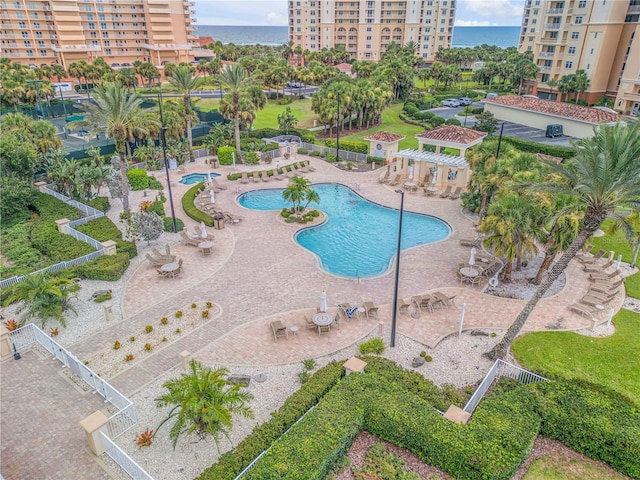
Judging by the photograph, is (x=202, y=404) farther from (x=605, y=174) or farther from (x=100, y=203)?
(x=100, y=203)

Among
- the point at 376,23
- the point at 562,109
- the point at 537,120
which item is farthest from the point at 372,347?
the point at 376,23

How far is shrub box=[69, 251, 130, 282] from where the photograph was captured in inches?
909

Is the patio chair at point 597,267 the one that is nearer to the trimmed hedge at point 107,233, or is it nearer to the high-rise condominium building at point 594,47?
the trimmed hedge at point 107,233

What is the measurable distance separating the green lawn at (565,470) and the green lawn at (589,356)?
3110 millimetres

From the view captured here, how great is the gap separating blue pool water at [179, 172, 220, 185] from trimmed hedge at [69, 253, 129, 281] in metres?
16.5

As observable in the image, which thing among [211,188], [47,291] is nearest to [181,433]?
[47,291]

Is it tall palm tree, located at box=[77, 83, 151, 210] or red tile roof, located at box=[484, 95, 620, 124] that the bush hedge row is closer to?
tall palm tree, located at box=[77, 83, 151, 210]

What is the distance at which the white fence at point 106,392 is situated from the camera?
40.4 feet

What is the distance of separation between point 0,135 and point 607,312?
4016cm

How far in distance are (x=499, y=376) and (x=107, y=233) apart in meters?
23.1

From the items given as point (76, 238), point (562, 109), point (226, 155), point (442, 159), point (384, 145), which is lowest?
point (76, 238)

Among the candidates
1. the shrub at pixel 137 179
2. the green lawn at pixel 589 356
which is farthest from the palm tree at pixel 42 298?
the green lawn at pixel 589 356

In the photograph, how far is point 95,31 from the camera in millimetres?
105438

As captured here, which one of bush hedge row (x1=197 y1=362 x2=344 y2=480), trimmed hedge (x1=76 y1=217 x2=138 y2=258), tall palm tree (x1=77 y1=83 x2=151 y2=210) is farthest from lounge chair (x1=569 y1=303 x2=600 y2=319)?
tall palm tree (x1=77 y1=83 x2=151 y2=210)
